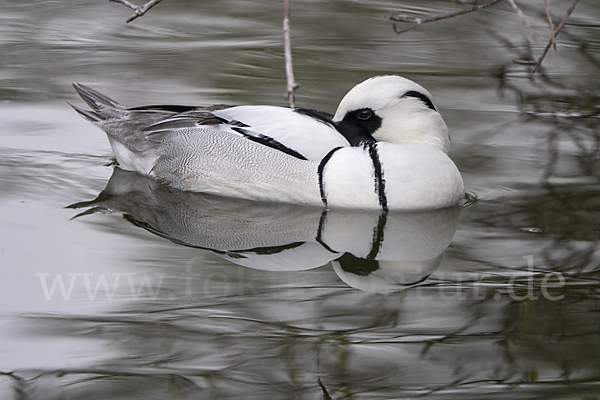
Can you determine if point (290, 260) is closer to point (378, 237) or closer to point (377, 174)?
point (378, 237)

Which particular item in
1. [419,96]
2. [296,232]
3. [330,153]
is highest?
[419,96]

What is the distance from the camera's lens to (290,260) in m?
4.70

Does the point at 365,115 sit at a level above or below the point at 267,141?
above

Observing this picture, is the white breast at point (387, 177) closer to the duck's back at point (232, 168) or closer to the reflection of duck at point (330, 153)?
the reflection of duck at point (330, 153)

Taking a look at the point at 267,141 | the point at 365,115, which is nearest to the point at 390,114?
the point at 365,115

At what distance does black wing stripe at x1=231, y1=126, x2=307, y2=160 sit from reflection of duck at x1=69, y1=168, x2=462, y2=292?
0.35m

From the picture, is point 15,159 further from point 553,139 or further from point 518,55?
point 518,55

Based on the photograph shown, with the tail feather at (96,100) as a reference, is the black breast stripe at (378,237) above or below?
below

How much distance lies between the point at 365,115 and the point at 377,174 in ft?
1.37

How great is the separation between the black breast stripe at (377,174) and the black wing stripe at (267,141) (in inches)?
15.9

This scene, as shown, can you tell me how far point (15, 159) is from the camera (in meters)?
5.96

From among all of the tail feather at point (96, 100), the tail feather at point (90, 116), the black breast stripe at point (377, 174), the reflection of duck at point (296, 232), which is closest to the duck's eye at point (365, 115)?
the black breast stripe at point (377, 174)

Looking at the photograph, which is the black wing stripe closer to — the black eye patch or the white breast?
the white breast

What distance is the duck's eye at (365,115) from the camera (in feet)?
17.7
